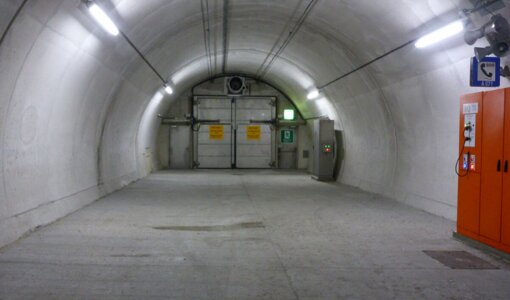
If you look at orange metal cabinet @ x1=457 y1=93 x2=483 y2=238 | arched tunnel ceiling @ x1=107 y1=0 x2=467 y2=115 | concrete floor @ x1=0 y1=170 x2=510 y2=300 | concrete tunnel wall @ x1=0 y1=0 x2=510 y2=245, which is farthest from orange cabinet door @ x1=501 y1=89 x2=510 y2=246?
arched tunnel ceiling @ x1=107 y1=0 x2=467 y2=115

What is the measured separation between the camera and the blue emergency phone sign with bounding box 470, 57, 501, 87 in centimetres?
→ 673

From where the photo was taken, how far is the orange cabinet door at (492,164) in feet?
21.0

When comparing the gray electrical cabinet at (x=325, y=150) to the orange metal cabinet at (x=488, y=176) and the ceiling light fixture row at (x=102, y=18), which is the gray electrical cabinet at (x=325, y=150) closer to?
the ceiling light fixture row at (x=102, y=18)

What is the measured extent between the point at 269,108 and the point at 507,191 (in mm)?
16492

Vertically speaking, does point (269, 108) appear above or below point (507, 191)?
above

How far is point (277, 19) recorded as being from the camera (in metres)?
11.0

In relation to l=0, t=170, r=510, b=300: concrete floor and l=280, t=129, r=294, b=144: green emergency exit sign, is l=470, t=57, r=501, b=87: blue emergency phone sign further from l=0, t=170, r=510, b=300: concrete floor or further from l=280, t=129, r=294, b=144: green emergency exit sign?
l=280, t=129, r=294, b=144: green emergency exit sign

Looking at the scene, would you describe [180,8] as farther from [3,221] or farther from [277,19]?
[3,221]

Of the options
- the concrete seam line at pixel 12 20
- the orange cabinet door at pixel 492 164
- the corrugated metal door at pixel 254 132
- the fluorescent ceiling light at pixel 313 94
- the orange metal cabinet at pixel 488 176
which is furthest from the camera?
the corrugated metal door at pixel 254 132

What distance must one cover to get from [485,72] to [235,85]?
15.1m

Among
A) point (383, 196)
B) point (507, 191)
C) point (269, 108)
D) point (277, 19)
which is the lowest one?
point (383, 196)

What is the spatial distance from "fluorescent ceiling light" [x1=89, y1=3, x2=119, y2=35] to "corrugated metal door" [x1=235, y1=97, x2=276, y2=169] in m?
14.6

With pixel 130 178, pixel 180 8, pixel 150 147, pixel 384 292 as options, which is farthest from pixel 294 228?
pixel 150 147

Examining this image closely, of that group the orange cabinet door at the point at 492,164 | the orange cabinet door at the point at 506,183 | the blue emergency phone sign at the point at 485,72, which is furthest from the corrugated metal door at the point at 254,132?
the orange cabinet door at the point at 506,183
